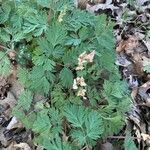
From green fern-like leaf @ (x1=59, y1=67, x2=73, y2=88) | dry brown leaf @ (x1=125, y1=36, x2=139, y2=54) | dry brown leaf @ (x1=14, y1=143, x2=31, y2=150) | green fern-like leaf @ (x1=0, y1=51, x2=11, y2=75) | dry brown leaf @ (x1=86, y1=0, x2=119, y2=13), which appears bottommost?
dry brown leaf @ (x1=14, y1=143, x2=31, y2=150)

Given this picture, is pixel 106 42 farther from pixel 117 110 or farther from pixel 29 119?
pixel 29 119

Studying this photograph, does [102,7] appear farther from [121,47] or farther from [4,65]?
[4,65]

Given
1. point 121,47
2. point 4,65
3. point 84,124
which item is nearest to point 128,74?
point 121,47

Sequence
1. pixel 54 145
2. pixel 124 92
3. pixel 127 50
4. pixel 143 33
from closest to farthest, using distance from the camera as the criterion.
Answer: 1. pixel 54 145
2. pixel 124 92
3. pixel 127 50
4. pixel 143 33

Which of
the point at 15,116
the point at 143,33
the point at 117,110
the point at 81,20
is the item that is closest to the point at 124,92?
the point at 117,110

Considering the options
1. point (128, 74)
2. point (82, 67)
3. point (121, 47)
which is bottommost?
point (128, 74)

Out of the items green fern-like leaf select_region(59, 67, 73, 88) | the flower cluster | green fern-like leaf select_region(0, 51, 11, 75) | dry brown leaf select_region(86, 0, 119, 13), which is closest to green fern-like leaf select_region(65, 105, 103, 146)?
the flower cluster

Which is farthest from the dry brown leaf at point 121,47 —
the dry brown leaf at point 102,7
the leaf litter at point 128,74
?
the dry brown leaf at point 102,7

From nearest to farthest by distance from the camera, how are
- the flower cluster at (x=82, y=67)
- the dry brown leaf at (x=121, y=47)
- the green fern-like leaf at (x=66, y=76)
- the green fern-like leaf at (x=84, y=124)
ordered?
the green fern-like leaf at (x=84, y=124) → the flower cluster at (x=82, y=67) → the green fern-like leaf at (x=66, y=76) → the dry brown leaf at (x=121, y=47)

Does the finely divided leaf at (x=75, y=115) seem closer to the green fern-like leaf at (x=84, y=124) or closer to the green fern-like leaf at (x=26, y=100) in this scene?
the green fern-like leaf at (x=84, y=124)

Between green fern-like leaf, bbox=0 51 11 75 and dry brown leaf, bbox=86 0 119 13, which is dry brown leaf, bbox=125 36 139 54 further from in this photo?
green fern-like leaf, bbox=0 51 11 75

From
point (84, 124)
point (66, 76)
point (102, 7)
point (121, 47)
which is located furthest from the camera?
point (102, 7)
